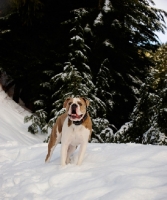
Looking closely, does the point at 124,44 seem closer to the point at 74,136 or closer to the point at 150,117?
the point at 150,117

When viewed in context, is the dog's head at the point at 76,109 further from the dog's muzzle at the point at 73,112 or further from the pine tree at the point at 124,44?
the pine tree at the point at 124,44

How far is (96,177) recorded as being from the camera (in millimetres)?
4062

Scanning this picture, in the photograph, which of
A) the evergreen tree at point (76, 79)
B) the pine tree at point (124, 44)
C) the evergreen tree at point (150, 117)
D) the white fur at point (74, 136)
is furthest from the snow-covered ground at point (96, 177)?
the pine tree at point (124, 44)

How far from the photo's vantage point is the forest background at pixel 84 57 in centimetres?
1095

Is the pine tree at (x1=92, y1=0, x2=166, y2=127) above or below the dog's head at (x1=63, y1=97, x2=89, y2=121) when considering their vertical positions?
above

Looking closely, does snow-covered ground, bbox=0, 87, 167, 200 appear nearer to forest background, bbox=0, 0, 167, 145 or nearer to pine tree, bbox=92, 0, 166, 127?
forest background, bbox=0, 0, 167, 145

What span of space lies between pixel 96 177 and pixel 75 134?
85 cm

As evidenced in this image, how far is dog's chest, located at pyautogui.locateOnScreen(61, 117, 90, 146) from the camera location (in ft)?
15.3

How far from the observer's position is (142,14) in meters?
13.1

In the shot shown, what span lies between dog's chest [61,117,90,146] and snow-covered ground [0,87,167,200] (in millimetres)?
396

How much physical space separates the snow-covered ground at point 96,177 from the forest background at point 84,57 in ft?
15.8

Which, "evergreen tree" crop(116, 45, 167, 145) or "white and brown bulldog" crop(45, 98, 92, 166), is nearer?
"white and brown bulldog" crop(45, 98, 92, 166)

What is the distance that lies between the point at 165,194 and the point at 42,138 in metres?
9.00

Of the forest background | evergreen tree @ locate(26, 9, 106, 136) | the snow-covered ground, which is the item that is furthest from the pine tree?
the snow-covered ground
